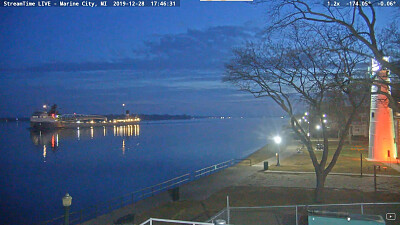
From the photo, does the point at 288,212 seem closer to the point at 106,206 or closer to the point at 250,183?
the point at 250,183

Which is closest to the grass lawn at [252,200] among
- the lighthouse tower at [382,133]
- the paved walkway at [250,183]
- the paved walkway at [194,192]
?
the paved walkway at [194,192]

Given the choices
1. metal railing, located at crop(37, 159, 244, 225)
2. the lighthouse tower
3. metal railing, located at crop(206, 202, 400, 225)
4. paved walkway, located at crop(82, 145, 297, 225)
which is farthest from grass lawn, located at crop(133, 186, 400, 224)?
the lighthouse tower

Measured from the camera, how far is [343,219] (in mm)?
8102

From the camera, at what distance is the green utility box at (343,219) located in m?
7.86

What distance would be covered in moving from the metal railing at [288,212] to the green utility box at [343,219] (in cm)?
266

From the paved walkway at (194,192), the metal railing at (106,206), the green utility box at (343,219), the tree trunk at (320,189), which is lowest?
the metal railing at (106,206)

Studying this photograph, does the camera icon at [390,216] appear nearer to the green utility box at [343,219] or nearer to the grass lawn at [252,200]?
the green utility box at [343,219]

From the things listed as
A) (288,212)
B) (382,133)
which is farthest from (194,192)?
(382,133)

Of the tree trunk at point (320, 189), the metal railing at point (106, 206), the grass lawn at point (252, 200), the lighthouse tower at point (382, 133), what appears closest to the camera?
the grass lawn at point (252, 200)

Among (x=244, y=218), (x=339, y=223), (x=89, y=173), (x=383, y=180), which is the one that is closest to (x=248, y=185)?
(x=383, y=180)

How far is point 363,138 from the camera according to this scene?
2798 inches

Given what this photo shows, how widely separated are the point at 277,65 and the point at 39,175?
4331 cm

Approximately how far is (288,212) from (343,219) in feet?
18.0

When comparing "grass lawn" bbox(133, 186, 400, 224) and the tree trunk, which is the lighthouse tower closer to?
"grass lawn" bbox(133, 186, 400, 224)
